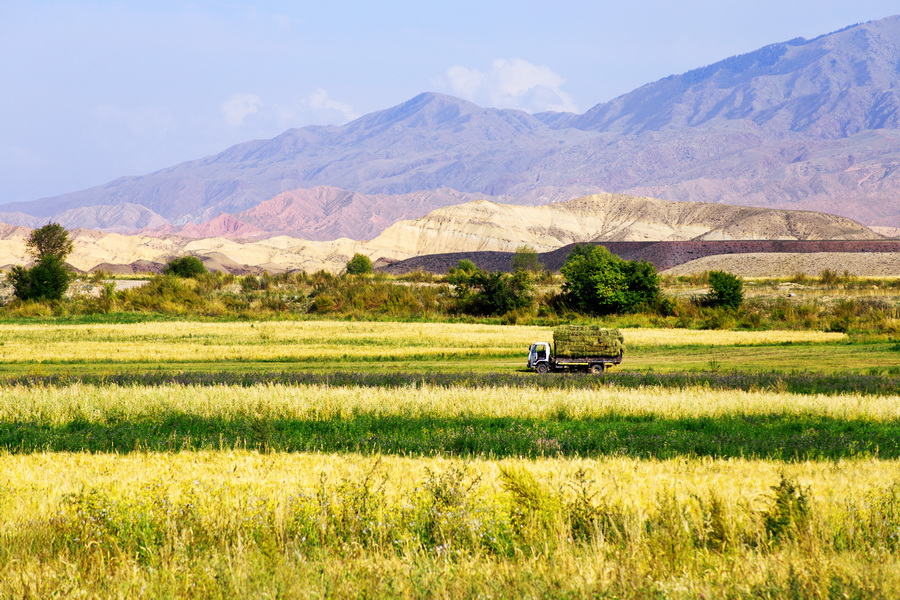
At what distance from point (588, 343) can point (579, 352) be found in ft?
1.67

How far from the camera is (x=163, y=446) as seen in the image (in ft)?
48.6

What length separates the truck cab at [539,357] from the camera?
31.9 metres

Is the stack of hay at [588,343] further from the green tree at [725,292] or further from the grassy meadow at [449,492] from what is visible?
the green tree at [725,292]

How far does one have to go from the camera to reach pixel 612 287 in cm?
5847

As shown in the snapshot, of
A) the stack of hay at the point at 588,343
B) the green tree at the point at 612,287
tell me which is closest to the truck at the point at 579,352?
the stack of hay at the point at 588,343

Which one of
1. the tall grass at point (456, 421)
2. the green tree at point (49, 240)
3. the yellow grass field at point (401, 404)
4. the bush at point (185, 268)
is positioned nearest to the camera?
the tall grass at point (456, 421)

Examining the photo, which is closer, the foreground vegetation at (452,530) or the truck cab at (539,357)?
the foreground vegetation at (452,530)

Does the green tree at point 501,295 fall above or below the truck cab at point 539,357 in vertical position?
above

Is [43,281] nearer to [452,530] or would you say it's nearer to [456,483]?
[456,483]

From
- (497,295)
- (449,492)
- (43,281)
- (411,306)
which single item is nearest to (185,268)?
(43,281)

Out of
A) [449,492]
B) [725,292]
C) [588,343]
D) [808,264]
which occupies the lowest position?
[588,343]

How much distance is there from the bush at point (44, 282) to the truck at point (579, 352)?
164 ft

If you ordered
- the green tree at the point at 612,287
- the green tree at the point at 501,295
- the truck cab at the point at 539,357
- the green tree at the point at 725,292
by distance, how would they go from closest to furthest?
the truck cab at the point at 539,357 < the green tree at the point at 725,292 < the green tree at the point at 612,287 < the green tree at the point at 501,295

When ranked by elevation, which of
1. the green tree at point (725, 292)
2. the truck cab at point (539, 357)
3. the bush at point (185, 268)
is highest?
the bush at point (185, 268)
